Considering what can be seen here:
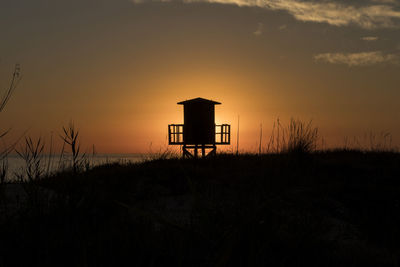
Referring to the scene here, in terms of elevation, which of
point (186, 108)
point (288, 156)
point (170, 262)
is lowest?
point (170, 262)

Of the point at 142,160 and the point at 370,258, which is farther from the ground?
the point at 142,160

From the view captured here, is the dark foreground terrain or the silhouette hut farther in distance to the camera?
the silhouette hut

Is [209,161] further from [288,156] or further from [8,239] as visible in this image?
[8,239]

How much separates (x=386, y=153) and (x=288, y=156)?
4977 millimetres

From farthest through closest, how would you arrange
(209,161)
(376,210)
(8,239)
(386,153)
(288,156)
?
1. (386,153)
2. (209,161)
3. (288,156)
4. (376,210)
5. (8,239)

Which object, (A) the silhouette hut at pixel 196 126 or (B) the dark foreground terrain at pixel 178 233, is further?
(A) the silhouette hut at pixel 196 126

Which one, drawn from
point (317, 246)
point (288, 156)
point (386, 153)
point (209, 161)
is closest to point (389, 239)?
point (317, 246)

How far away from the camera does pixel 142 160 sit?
37.2ft

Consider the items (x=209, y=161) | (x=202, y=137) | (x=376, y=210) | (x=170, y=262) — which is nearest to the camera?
(x=170, y=262)

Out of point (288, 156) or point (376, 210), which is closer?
point (376, 210)

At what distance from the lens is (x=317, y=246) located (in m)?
2.63

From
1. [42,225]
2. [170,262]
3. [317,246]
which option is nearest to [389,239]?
[317,246]

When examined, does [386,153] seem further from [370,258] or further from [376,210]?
[370,258]

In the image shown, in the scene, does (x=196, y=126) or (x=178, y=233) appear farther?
(x=196, y=126)
